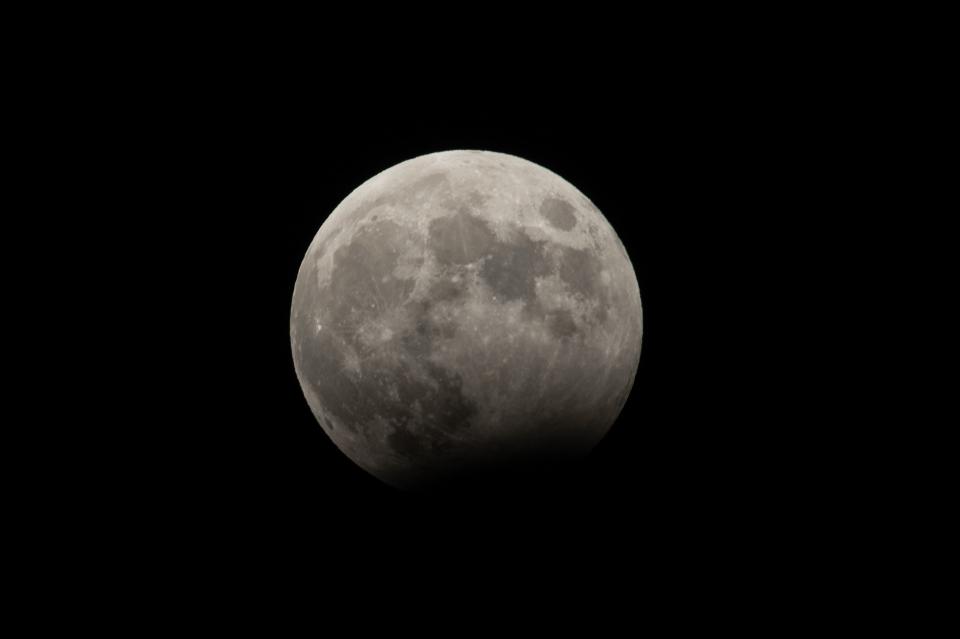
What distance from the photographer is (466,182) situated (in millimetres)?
4637

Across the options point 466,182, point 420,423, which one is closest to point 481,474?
point 420,423

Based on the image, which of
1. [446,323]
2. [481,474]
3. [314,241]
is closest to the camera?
[446,323]

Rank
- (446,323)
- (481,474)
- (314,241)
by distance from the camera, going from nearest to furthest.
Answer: (446,323) < (481,474) < (314,241)

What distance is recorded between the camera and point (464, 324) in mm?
4258

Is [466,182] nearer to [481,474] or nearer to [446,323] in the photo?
[446,323]

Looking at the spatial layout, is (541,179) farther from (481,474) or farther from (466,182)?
(481,474)

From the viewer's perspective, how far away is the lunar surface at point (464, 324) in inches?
169

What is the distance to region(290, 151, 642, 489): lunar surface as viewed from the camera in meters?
4.28

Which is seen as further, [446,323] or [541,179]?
[541,179]

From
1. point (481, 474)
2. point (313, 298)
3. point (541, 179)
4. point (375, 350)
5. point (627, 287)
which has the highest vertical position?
point (541, 179)

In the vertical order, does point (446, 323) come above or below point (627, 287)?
below

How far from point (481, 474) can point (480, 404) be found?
0.54 m

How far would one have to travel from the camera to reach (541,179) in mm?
4863

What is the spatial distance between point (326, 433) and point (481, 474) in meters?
1.10
